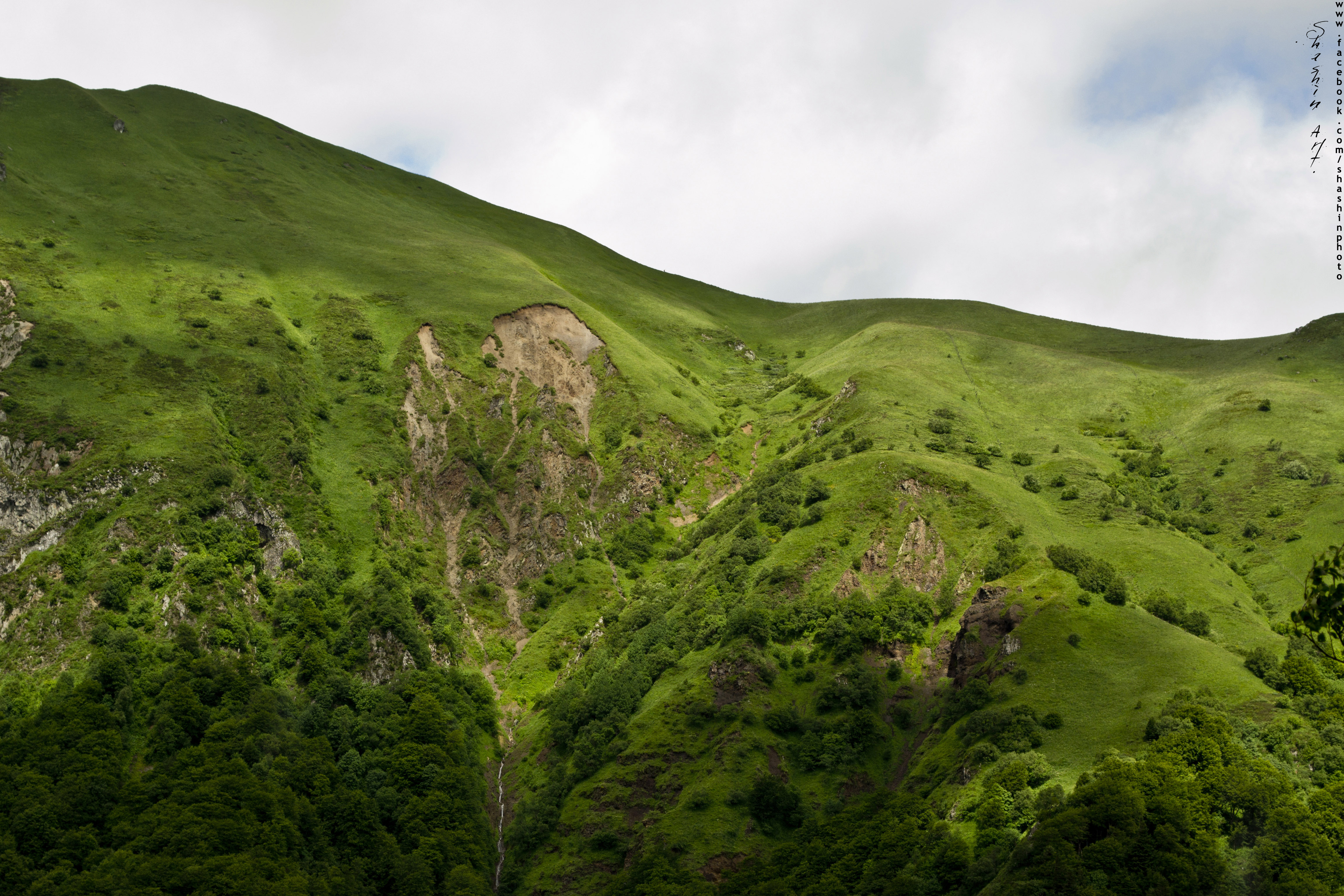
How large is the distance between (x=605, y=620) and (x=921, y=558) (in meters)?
45.6

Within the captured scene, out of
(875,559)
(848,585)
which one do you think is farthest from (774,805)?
(875,559)

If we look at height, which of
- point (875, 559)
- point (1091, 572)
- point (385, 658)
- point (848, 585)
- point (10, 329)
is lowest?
point (385, 658)

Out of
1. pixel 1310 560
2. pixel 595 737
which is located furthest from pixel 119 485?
pixel 1310 560

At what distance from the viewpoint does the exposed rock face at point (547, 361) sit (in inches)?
7436

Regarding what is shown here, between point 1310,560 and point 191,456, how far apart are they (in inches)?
5955

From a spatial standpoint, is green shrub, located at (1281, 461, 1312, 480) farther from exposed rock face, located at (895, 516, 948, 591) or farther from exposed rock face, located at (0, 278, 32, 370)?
exposed rock face, located at (0, 278, 32, 370)

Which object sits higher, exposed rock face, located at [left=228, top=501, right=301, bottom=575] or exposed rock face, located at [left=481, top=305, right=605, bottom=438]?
exposed rock face, located at [left=481, top=305, right=605, bottom=438]

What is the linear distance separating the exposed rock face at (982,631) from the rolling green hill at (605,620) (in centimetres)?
37

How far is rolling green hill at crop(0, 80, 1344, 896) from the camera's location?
90.2 meters

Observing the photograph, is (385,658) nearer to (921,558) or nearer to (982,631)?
(921,558)

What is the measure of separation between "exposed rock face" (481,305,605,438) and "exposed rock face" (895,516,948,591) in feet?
233

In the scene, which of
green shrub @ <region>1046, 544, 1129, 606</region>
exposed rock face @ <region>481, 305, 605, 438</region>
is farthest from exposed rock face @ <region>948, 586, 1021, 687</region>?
exposed rock face @ <region>481, 305, 605, 438</region>

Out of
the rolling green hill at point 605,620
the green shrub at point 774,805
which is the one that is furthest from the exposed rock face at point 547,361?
the green shrub at point 774,805

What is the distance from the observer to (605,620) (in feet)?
470
